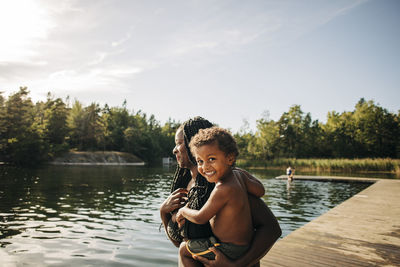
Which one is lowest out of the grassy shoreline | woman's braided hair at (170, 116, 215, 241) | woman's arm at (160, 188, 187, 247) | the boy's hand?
the grassy shoreline

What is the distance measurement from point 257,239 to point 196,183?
0.48m

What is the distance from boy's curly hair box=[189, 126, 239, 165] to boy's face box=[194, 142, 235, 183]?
0.07 feet

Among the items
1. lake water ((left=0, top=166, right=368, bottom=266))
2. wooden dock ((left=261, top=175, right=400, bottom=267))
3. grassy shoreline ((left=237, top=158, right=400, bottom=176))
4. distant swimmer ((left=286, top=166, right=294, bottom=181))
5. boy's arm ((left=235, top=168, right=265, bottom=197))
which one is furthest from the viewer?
grassy shoreline ((left=237, top=158, right=400, bottom=176))

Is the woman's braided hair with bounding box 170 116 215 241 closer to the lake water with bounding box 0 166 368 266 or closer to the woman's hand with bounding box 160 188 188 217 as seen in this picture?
the woman's hand with bounding box 160 188 188 217

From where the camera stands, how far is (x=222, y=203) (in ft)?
4.83

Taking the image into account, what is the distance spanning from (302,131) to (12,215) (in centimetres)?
5712

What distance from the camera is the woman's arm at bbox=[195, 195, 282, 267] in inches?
59.4

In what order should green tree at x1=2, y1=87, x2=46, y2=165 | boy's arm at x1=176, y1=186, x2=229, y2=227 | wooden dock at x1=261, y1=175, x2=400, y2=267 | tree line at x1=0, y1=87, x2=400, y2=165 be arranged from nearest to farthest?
boy's arm at x1=176, y1=186, x2=229, y2=227 → wooden dock at x1=261, y1=175, x2=400, y2=267 → green tree at x1=2, y1=87, x2=46, y2=165 → tree line at x1=0, y1=87, x2=400, y2=165

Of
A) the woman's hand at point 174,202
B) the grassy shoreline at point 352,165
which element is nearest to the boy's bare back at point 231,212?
the woman's hand at point 174,202

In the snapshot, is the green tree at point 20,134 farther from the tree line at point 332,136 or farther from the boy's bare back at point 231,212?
the boy's bare back at point 231,212

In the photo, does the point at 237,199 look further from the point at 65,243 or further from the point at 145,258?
the point at 65,243

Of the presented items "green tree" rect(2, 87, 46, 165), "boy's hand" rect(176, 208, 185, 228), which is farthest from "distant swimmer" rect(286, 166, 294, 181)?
"green tree" rect(2, 87, 46, 165)

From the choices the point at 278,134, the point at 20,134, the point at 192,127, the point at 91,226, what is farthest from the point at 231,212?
the point at 278,134

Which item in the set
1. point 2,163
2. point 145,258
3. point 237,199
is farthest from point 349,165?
point 2,163
